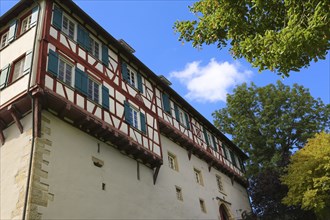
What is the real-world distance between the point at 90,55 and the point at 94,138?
4.10 metres

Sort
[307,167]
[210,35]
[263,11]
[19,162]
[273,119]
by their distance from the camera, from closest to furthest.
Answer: [263,11], [210,35], [19,162], [307,167], [273,119]

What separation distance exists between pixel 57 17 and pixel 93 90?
3.62 meters

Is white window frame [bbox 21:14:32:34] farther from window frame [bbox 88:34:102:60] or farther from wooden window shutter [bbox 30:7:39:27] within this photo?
window frame [bbox 88:34:102:60]

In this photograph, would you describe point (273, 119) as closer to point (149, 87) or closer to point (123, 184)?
point (149, 87)

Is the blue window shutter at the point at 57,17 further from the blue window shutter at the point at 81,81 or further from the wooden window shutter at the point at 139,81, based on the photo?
the wooden window shutter at the point at 139,81

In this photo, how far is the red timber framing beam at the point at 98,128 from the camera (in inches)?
544

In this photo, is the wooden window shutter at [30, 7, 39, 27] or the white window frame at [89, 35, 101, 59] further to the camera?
the white window frame at [89, 35, 101, 59]

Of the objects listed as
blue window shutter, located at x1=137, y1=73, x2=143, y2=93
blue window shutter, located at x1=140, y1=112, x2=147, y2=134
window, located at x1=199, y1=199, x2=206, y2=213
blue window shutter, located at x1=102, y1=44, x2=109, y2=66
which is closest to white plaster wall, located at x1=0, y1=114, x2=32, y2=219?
blue window shutter, located at x1=102, y1=44, x2=109, y2=66

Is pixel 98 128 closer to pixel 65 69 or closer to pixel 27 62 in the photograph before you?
pixel 65 69

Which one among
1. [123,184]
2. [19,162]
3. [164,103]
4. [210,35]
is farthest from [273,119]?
[19,162]

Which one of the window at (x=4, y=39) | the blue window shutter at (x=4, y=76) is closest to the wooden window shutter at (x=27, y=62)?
the blue window shutter at (x=4, y=76)

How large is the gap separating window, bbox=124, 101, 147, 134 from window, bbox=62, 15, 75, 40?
409 centimetres

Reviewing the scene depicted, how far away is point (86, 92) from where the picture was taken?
15.4 metres

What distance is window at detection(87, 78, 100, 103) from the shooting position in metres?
15.8
